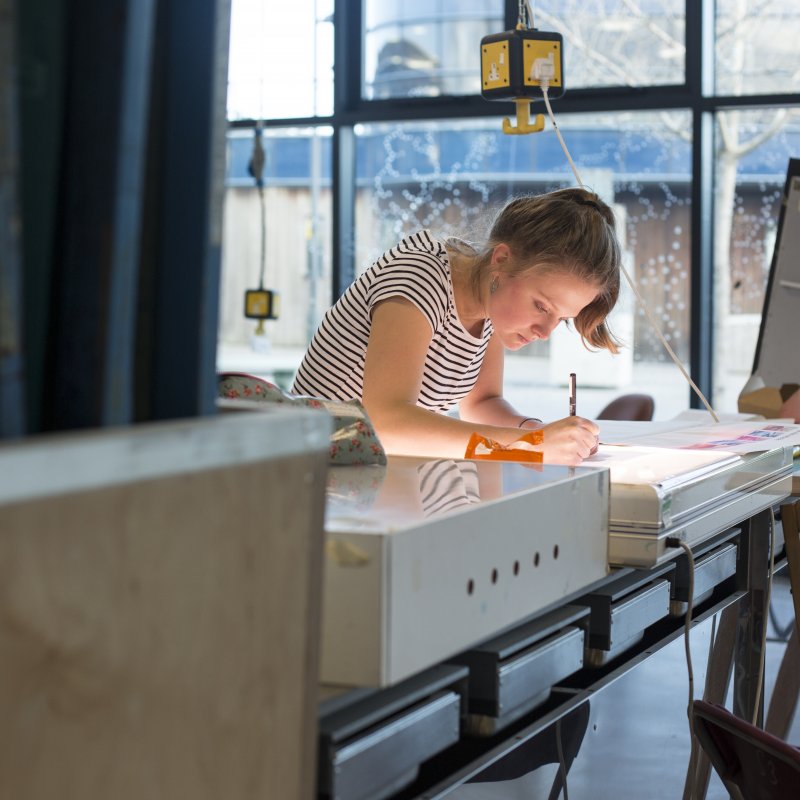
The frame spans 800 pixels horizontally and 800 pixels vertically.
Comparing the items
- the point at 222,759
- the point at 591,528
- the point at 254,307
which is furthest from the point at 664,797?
the point at 254,307

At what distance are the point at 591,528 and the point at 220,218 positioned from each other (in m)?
0.53

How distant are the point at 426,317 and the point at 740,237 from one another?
3294 mm

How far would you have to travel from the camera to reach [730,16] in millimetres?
4602

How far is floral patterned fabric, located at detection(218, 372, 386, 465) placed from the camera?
1096 mm

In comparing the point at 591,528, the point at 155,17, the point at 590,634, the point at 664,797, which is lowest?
the point at 664,797

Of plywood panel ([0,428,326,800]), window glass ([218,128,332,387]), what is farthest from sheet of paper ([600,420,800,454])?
window glass ([218,128,332,387])

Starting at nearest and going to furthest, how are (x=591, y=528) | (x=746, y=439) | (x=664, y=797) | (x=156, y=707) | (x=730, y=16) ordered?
1. (x=156, y=707)
2. (x=591, y=528)
3. (x=664, y=797)
4. (x=746, y=439)
5. (x=730, y=16)

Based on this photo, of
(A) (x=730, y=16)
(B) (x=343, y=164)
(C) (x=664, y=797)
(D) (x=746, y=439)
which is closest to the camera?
(C) (x=664, y=797)

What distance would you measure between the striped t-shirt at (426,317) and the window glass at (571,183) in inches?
107

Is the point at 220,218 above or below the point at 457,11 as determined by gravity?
below

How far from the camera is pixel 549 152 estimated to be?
16.0 feet

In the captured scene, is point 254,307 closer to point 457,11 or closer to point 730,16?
point 457,11

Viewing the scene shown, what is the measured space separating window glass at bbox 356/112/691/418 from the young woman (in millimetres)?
2764

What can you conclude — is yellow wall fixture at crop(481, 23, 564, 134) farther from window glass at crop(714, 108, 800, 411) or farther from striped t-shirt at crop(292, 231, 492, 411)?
window glass at crop(714, 108, 800, 411)
